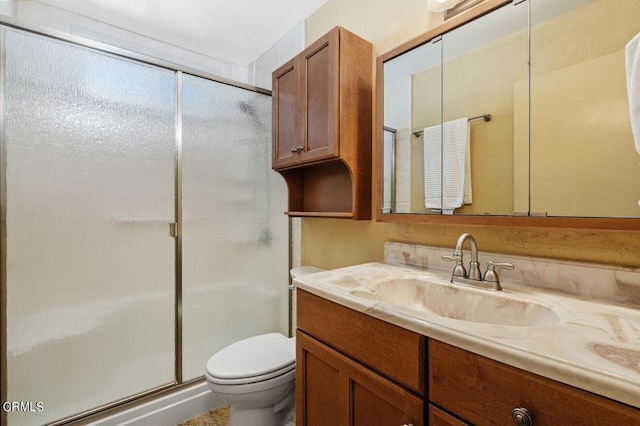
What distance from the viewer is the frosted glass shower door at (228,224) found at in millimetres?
1700

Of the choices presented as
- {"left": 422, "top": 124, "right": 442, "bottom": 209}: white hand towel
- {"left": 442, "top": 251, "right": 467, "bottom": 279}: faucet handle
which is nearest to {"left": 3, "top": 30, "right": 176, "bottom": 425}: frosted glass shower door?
{"left": 422, "top": 124, "right": 442, "bottom": 209}: white hand towel

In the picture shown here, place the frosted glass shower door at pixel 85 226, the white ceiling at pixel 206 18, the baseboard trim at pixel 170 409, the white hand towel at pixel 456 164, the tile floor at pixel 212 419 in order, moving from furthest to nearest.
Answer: the white ceiling at pixel 206 18, the tile floor at pixel 212 419, the baseboard trim at pixel 170 409, the frosted glass shower door at pixel 85 226, the white hand towel at pixel 456 164

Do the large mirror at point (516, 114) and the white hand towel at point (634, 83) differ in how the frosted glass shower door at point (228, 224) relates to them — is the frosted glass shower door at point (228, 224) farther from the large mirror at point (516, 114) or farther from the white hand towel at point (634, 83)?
the white hand towel at point (634, 83)

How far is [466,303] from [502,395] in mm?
414

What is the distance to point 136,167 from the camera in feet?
5.02

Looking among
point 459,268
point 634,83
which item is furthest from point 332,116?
point 634,83

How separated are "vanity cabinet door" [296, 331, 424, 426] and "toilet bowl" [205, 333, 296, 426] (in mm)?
319

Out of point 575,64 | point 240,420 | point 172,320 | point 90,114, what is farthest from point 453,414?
point 90,114

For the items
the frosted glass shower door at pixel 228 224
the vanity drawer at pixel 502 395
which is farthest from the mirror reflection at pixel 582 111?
the frosted glass shower door at pixel 228 224

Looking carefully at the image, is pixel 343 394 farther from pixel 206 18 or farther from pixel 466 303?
pixel 206 18

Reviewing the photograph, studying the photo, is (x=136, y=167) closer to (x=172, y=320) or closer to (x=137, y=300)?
(x=137, y=300)

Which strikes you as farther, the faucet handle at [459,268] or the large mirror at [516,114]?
the faucet handle at [459,268]

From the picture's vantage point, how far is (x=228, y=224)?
184cm

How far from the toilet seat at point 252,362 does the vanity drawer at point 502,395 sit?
0.87 m
